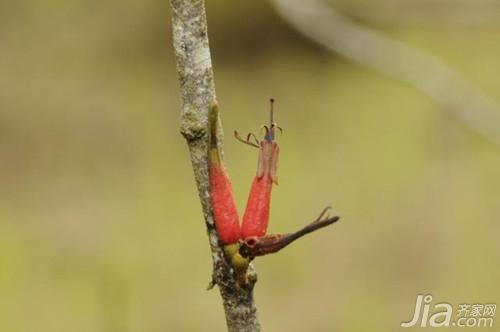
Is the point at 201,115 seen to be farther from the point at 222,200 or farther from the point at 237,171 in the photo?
the point at 237,171

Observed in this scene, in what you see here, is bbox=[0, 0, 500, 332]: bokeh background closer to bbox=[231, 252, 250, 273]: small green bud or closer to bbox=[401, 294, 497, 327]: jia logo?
bbox=[401, 294, 497, 327]: jia logo

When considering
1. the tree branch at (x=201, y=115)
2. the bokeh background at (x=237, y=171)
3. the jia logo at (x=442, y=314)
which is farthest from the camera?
the bokeh background at (x=237, y=171)

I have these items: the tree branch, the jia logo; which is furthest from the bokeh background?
the tree branch

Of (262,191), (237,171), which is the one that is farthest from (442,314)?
(237,171)

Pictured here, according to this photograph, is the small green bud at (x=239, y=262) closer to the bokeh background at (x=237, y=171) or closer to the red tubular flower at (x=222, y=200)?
the red tubular flower at (x=222, y=200)

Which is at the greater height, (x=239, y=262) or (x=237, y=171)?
(x=237, y=171)

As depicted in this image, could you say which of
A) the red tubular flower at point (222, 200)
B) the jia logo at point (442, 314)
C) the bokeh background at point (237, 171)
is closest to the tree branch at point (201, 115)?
the red tubular flower at point (222, 200)
